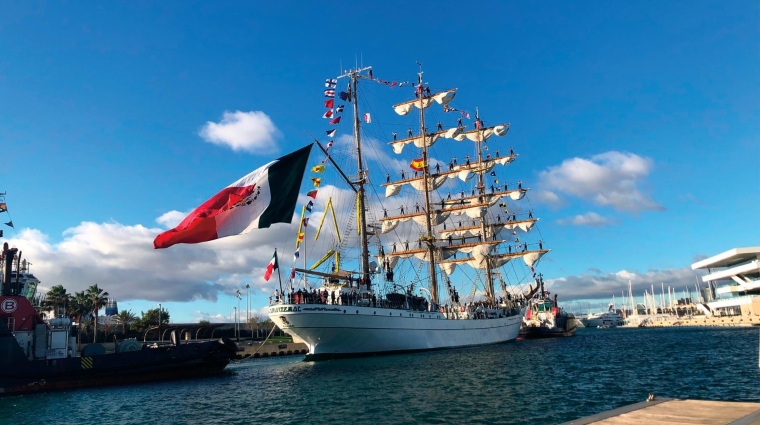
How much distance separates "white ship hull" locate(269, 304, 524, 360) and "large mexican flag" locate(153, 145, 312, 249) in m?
13.9

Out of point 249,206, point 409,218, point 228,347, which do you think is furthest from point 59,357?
point 409,218

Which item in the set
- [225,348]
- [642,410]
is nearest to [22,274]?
[225,348]

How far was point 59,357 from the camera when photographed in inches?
1339

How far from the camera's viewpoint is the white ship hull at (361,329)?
39156mm

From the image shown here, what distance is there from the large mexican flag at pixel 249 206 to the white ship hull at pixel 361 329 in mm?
13947

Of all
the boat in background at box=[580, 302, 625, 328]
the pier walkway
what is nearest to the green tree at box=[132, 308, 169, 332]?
the pier walkway

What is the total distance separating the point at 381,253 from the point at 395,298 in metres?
8.78

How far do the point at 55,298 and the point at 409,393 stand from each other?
198 ft

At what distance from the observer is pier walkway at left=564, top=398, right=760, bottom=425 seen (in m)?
9.13

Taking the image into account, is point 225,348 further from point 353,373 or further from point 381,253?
point 381,253

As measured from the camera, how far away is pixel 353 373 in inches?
1251

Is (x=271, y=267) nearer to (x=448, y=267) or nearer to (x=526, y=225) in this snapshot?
(x=448, y=267)

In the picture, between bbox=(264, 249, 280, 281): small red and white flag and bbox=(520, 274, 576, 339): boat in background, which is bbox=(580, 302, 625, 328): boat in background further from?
bbox=(264, 249, 280, 281): small red and white flag

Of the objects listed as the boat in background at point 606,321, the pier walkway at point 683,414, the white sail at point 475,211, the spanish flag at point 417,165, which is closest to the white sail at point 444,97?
the spanish flag at point 417,165
